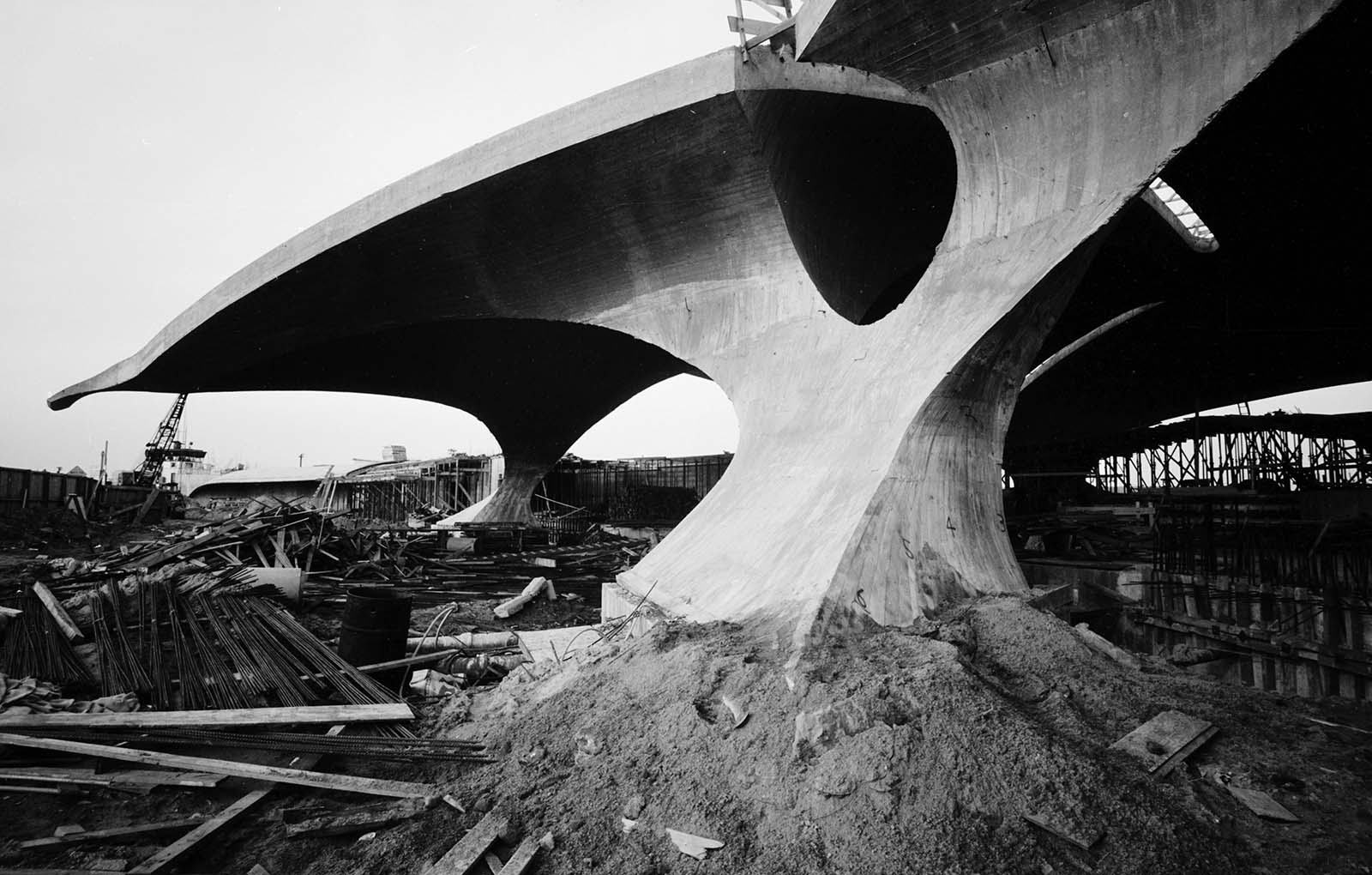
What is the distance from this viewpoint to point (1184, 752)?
3.45m

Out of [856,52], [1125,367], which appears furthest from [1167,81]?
[1125,367]

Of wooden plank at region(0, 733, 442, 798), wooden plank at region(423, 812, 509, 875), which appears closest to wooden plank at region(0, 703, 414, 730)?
wooden plank at region(0, 733, 442, 798)

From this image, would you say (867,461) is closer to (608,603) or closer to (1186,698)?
(1186,698)

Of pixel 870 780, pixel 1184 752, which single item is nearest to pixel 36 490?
pixel 870 780

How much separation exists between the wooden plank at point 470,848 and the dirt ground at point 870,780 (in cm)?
9

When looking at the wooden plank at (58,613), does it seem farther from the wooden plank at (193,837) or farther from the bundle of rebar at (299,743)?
the wooden plank at (193,837)

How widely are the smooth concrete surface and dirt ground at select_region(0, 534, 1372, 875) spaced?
1.15m

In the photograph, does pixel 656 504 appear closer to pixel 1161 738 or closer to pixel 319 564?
pixel 319 564

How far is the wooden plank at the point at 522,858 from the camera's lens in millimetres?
3002

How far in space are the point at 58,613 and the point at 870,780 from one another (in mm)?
8321

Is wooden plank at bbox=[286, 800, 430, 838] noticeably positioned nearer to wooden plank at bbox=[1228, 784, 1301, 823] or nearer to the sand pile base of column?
the sand pile base of column

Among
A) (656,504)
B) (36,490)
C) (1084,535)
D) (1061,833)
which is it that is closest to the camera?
(1061,833)

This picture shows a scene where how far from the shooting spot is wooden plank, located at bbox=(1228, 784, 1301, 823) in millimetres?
3012

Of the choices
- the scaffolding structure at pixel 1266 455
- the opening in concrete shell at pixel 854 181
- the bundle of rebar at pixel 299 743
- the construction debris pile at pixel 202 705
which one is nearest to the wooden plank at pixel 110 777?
the construction debris pile at pixel 202 705
